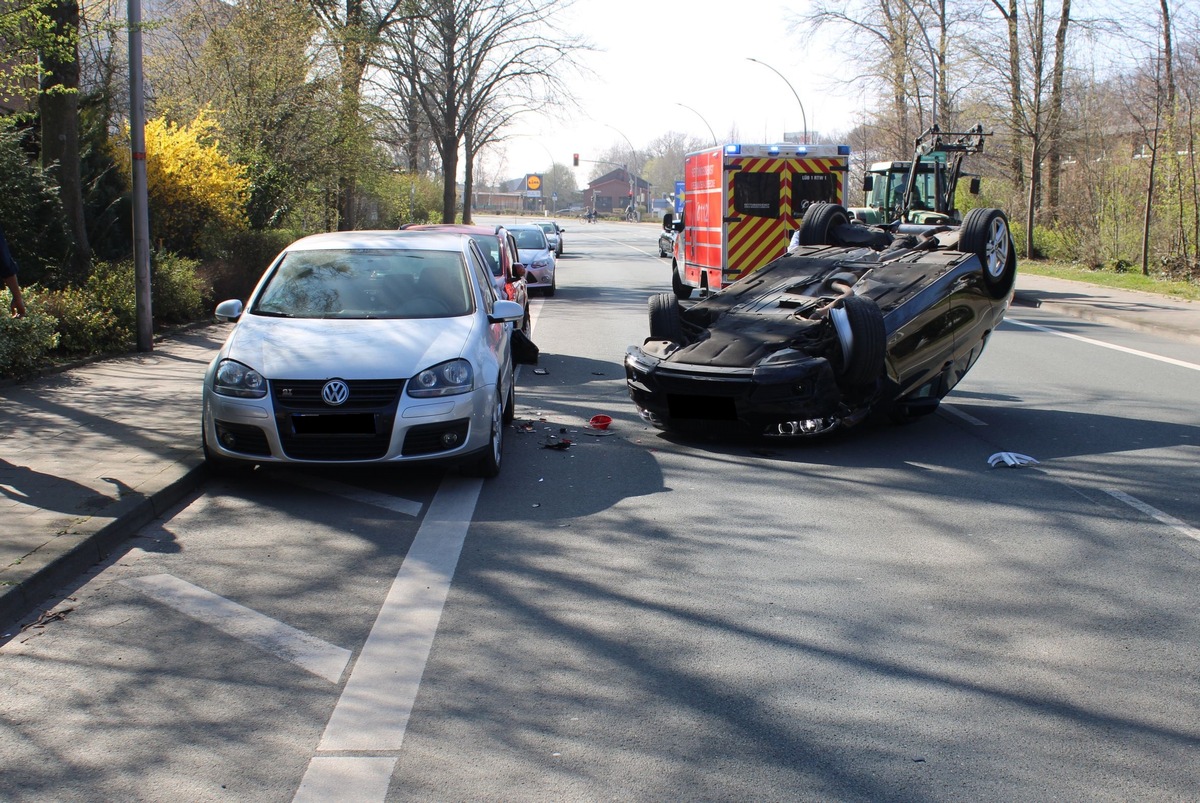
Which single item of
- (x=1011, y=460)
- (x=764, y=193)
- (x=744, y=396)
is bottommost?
(x=1011, y=460)

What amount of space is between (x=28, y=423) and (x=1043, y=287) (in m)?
22.1

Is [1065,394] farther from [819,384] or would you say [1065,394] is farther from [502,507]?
[502,507]

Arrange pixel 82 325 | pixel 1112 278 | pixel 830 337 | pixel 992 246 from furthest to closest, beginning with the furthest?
pixel 1112 278
pixel 82 325
pixel 992 246
pixel 830 337

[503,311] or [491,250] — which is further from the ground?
[491,250]

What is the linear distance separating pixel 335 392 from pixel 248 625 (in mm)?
2265

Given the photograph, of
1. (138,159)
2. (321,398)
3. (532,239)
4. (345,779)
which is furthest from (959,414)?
(532,239)

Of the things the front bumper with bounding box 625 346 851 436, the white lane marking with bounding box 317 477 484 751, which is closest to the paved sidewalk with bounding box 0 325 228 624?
the white lane marking with bounding box 317 477 484 751

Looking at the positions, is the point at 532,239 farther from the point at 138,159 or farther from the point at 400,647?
the point at 400,647

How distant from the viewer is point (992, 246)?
32.1ft

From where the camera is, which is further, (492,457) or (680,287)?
(680,287)

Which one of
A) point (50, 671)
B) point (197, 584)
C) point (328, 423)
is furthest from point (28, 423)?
point (50, 671)

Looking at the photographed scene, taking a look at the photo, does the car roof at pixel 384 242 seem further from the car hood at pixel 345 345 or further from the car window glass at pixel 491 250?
the car window glass at pixel 491 250

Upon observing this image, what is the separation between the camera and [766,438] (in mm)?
8906

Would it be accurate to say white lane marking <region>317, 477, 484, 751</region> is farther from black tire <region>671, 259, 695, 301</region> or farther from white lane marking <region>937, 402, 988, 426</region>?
black tire <region>671, 259, 695, 301</region>
